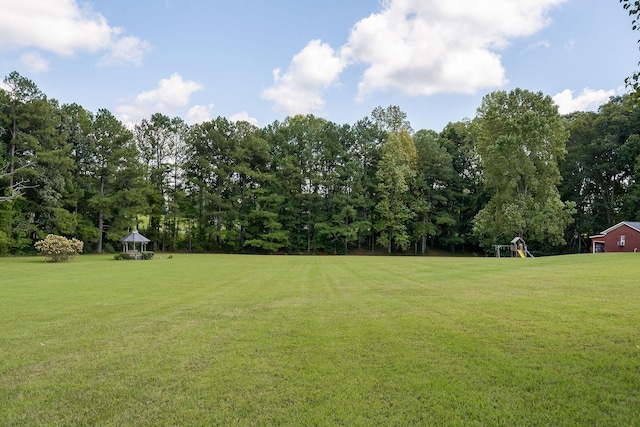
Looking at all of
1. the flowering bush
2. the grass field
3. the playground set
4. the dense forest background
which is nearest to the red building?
the dense forest background

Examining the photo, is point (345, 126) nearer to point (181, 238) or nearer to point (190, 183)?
point (190, 183)

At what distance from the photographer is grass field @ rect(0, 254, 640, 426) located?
332 cm

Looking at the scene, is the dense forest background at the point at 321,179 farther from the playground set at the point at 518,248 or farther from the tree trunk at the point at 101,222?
the playground set at the point at 518,248

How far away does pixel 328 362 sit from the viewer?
4512 mm

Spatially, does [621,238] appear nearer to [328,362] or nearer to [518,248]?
[518,248]

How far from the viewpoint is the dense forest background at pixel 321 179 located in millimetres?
33438

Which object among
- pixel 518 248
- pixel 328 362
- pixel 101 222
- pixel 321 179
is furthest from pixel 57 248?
pixel 518 248

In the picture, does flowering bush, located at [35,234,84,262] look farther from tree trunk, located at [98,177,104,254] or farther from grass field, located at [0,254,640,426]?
grass field, located at [0,254,640,426]

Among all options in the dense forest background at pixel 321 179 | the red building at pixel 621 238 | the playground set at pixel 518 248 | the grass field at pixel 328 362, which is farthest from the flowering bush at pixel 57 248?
the red building at pixel 621 238

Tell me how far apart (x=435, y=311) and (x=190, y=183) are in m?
42.3

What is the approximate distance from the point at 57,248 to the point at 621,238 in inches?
1671

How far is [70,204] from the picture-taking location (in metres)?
36.0

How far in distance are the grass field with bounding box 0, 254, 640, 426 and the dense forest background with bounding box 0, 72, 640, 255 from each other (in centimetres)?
2951

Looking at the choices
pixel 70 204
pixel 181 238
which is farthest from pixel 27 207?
pixel 181 238
